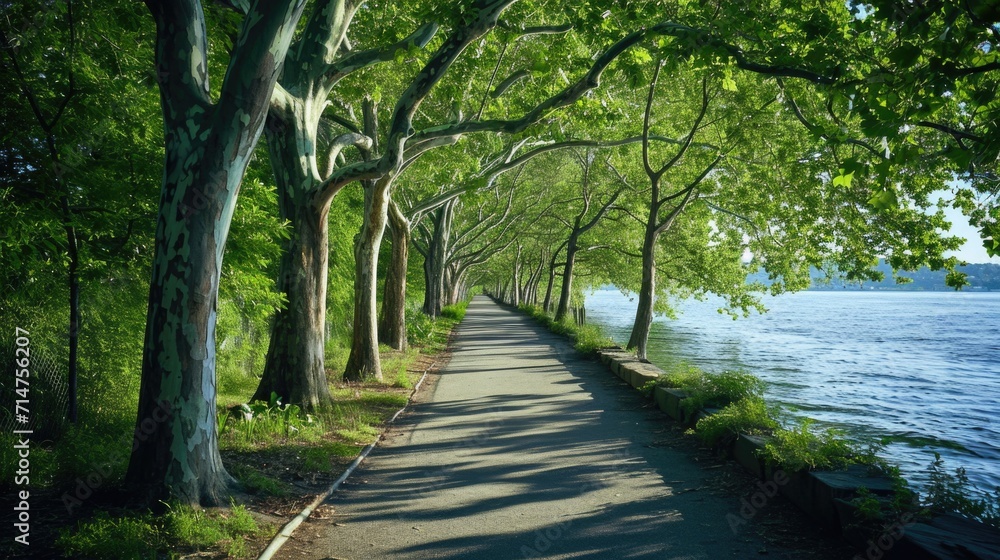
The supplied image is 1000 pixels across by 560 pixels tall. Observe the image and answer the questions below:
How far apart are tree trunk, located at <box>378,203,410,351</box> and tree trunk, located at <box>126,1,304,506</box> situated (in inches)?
462

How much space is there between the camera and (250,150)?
18.3 feet

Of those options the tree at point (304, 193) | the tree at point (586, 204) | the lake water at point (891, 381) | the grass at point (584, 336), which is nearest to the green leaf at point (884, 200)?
the lake water at point (891, 381)

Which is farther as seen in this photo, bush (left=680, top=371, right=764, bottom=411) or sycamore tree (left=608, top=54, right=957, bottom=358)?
sycamore tree (left=608, top=54, right=957, bottom=358)

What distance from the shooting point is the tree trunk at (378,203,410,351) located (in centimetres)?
1769

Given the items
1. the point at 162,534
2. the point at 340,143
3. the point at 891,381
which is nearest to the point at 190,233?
the point at 162,534

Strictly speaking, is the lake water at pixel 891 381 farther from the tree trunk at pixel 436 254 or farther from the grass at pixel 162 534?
the tree trunk at pixel 436 254

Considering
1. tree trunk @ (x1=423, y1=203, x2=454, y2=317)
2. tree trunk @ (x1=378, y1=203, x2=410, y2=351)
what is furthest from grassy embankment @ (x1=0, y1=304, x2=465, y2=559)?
tree trunk @ (x1=423, y1=203, x2=454, y2=317)

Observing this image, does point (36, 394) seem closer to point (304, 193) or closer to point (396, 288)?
point (304, 193)

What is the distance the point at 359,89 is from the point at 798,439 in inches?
392

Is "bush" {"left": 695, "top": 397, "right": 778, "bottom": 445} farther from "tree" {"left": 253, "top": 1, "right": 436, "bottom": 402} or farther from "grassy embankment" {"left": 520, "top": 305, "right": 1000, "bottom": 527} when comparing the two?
"tree" {"left": 253, "top": 1, "right": 436, "bottom": 402}

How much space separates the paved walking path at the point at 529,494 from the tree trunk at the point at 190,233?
1183 mm

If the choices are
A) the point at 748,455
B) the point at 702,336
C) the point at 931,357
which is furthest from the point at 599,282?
the point at 748,455

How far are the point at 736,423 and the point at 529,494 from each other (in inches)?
102

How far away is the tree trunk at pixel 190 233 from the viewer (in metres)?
5.20
